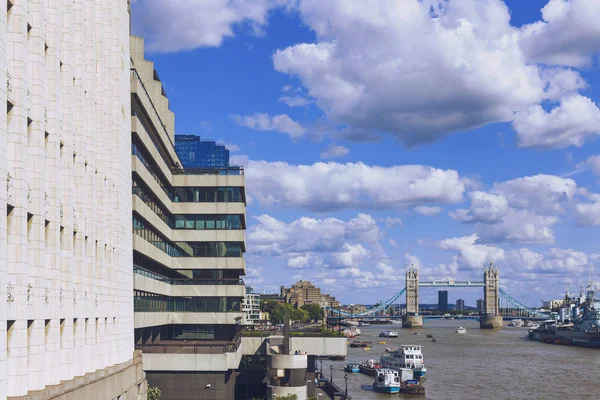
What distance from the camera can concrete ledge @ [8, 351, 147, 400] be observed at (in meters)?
32.7

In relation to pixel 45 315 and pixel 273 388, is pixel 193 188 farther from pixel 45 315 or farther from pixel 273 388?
pixel 45 315

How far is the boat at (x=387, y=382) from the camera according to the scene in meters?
115

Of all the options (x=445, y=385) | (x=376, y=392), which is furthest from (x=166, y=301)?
(x=445, y=385)

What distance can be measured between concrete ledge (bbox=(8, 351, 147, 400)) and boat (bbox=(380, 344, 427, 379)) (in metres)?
82.3

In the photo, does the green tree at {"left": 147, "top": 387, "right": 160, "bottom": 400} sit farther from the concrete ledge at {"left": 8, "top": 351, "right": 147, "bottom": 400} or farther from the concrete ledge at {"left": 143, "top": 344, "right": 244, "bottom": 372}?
the concrete ledge at {"left": 8, "top": 351, "right": 147, "bottom": 400}

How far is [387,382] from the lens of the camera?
116000 mm

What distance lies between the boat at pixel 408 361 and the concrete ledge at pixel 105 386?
8226cm

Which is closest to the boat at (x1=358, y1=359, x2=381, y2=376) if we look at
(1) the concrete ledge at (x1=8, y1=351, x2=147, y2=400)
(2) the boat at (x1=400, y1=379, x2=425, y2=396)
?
(2) the boat at (x1=400, y1=379, x2=425, y2=396)

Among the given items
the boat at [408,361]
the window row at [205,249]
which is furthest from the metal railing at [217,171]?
the boat at [408,361]

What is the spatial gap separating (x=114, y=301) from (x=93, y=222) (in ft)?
22.8

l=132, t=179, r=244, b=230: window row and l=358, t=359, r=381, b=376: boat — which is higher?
l=132, t=179, r=244, b=230: window row

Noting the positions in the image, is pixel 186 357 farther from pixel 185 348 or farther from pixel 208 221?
pixel 208 221

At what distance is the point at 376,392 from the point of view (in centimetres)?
11744

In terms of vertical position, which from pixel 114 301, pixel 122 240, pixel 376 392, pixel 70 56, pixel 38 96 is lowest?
pixel 376 392
